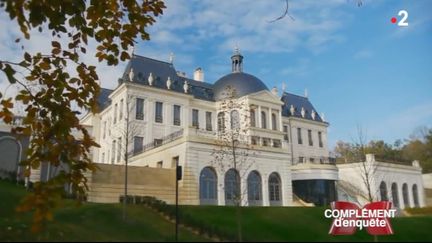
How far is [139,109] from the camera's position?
41.7 meters

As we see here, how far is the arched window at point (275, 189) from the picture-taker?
36.4 meters

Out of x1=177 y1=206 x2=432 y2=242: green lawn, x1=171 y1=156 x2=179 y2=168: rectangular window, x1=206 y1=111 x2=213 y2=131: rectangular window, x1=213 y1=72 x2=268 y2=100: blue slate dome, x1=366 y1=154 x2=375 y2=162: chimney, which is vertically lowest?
x1=177 y1=206 x2=432 y2=242: green lawn

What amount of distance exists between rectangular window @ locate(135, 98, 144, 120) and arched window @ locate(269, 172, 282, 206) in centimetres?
1492

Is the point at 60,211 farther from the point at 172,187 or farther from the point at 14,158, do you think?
the point at 14,158

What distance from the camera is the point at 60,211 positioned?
18062 millimetres

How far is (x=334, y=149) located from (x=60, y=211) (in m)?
70.3

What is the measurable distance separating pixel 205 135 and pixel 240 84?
7933mm

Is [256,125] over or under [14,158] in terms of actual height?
over

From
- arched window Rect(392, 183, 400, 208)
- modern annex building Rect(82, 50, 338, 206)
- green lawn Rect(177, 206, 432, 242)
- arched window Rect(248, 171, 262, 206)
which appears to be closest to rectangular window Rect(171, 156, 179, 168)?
modern annex building Rect(82, 50, 338, 206)

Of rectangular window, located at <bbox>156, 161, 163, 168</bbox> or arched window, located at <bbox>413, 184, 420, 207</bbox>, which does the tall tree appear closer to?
rectangular window, located at <bbox>156, 161, 163, 168</bbox>

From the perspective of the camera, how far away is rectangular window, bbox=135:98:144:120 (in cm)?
4138

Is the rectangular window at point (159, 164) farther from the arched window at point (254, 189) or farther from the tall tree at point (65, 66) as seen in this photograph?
the tall tree at point (65, 66)

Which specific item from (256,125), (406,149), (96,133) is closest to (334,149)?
(406,149)

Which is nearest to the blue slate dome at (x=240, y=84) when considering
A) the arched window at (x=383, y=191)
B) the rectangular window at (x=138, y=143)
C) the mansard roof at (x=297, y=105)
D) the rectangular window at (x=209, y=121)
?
the rectangular window at (x=209, y=121)
